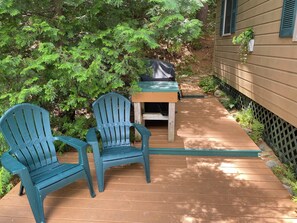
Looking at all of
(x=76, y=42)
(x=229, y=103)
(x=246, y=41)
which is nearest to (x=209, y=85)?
(x=229, y=103)

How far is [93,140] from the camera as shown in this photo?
2.36 meters

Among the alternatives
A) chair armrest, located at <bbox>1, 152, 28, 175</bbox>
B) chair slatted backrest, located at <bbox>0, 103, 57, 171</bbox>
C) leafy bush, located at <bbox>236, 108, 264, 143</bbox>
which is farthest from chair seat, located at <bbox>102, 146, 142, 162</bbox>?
leafy bush, located at <bbox>236, 108, 264, 143</bbox>

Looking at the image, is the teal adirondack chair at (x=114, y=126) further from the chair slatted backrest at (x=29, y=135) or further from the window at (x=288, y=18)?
the window at (x=288, y=18)

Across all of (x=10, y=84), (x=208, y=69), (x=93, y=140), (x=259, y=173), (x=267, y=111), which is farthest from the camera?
(x=208, y=69)

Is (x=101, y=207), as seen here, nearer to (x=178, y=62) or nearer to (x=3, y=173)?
(x=3, y=173)

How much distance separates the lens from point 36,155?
239cm

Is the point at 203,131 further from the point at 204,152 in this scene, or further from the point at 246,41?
the point at 246,41

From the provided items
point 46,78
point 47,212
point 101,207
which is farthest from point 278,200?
point 46,78

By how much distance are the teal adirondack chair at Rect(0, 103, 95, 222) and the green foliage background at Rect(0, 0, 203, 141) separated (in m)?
0.52

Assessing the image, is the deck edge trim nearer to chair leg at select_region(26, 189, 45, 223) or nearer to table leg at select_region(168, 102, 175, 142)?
table leg at select_region(168, 102, 175, 142)

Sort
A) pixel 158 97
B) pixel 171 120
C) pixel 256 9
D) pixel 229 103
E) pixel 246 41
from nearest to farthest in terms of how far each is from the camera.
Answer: pixel 158 97, pixel 171 120, pixel 256 9, pixel 246 41, pixel 229 103

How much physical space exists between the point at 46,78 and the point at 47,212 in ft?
5.62

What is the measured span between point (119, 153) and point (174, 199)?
0.75 m

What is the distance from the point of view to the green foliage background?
109 inches
